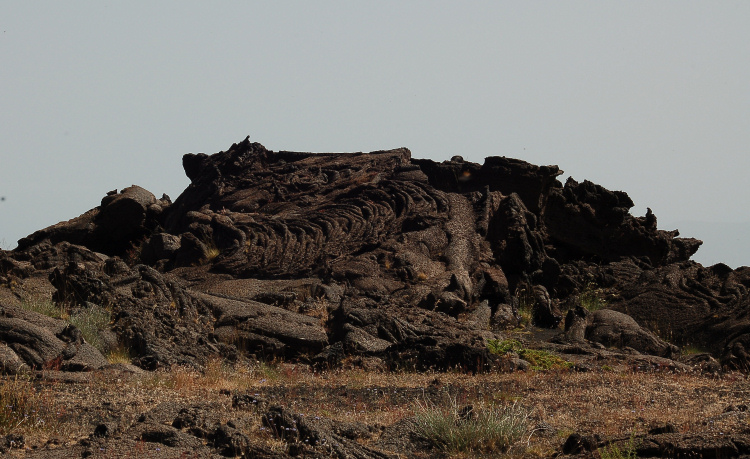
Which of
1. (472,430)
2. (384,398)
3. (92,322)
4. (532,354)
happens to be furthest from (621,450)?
(92,322)

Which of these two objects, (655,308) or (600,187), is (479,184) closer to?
(600,187)

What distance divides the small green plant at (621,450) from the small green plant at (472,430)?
1082mm

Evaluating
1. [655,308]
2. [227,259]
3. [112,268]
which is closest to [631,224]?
[655,308]

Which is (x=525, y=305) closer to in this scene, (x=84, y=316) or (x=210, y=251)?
(x=210, y=251)

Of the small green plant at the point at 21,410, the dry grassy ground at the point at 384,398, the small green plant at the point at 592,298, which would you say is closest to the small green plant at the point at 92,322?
the dry grassy ground at the point at 384,398

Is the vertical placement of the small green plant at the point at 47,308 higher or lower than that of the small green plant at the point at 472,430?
higher

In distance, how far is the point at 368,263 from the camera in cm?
2305

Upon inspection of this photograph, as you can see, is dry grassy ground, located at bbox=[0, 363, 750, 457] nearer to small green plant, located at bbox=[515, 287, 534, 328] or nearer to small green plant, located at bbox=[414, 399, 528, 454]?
small green plant, located at bbox=[414, 399, 528, 454]

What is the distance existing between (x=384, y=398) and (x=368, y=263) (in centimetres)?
1132

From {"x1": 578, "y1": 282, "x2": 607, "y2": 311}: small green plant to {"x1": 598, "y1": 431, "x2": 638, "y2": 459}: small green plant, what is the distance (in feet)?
51.8

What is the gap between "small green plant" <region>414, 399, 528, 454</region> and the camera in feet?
27.9

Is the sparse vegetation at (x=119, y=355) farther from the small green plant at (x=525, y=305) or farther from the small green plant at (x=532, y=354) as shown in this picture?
the small green plant at (x=525, y=305)

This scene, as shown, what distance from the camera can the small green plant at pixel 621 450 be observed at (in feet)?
24.4

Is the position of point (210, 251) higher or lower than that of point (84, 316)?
higher
